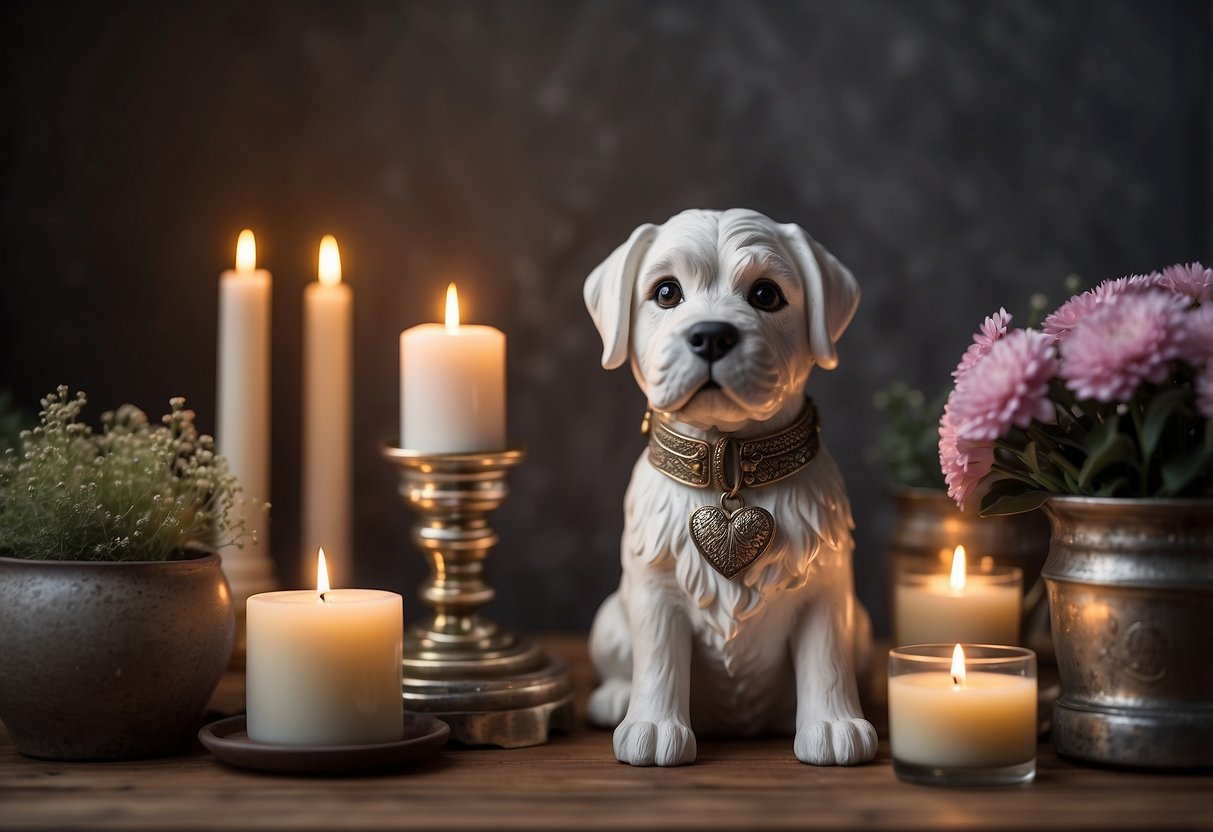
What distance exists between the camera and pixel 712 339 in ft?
3.51

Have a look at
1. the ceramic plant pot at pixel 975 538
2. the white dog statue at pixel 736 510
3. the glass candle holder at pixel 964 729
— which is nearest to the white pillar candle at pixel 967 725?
the glass candle holder at pixel 964 729

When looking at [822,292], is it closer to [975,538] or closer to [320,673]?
[975,538]

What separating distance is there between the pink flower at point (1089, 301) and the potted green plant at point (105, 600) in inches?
30.8

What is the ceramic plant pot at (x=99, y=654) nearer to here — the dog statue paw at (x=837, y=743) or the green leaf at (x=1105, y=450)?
the dog statue paw at (x=837, y=743)

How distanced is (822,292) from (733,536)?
234mm

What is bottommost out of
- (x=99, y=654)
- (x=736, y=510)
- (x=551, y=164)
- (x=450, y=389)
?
(x=99, y=654)

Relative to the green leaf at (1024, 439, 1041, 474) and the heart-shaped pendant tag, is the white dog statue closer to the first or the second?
the heart-shaped pendant tag

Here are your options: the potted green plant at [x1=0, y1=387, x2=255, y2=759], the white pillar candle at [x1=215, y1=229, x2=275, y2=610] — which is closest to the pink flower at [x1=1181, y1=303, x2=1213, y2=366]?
the potted green plant at [x1=0, y1=387, x2=255, y2=759]

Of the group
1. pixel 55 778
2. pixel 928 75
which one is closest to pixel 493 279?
pixel 928 75

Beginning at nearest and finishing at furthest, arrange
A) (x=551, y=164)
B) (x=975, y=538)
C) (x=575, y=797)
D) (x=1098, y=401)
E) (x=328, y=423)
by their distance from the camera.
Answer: (x=575, y=797) → (x=1098, y=401) → (x=975, y=538) → (x=328, y=423) → (x=551, y=164)

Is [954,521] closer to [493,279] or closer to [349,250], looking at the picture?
[493,279]

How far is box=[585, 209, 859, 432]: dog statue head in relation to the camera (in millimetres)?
1078

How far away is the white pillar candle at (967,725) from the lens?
99cm

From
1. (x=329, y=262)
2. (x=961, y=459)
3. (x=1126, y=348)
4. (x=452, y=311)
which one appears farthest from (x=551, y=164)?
(x=1126, y=348)
